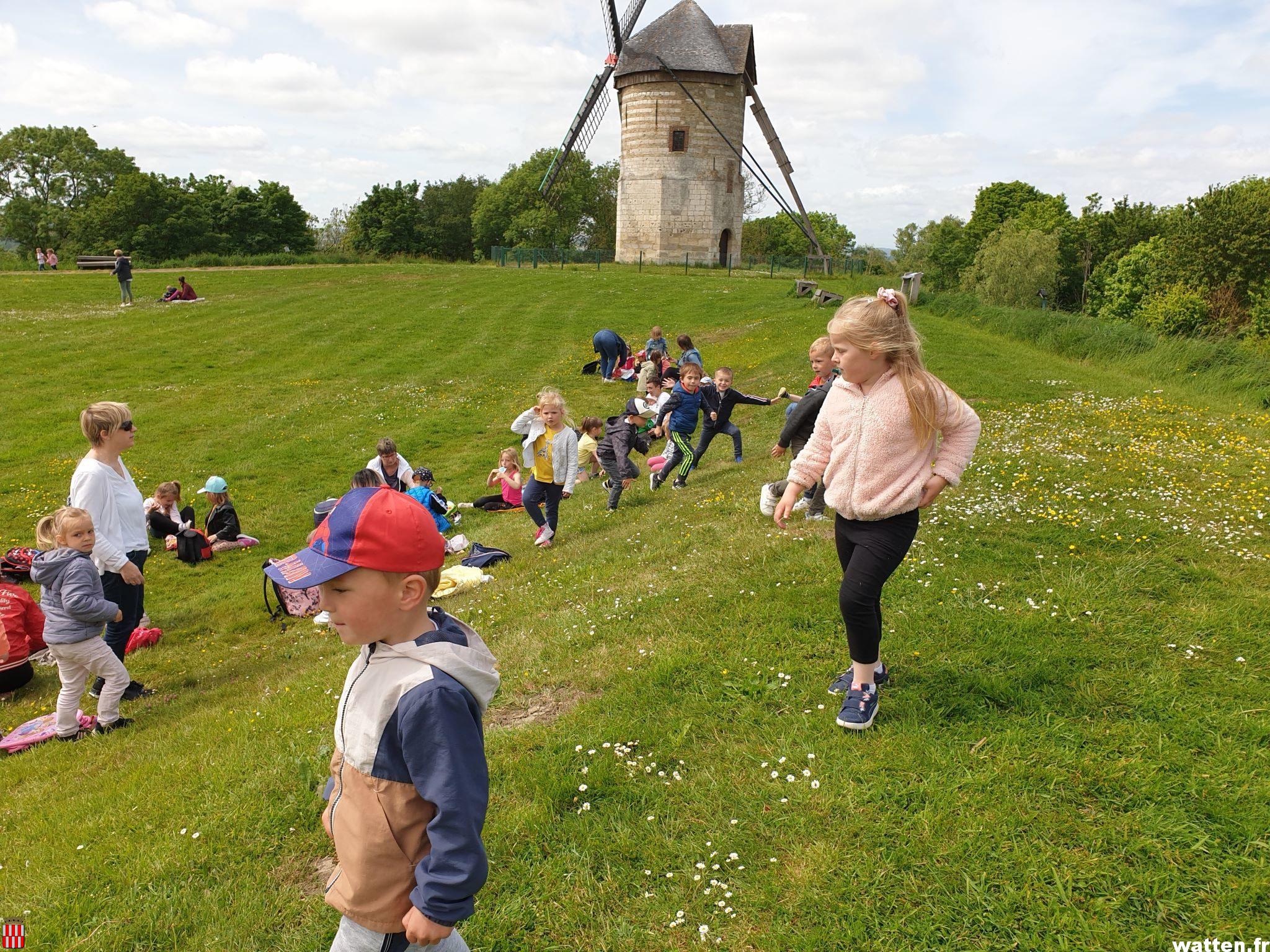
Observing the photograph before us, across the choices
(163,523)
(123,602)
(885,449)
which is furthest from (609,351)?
(885,449)

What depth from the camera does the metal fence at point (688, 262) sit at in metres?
49.4

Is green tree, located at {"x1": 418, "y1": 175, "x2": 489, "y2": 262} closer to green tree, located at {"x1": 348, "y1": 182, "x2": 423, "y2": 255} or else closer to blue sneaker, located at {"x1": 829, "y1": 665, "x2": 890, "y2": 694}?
green tree, located at {"x1": 348, "y1": 182, "x2": 423, "y2": 255}

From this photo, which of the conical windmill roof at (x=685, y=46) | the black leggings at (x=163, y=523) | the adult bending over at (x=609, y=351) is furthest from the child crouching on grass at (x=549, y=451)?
the conical windmill roof at (x=685, y=46)

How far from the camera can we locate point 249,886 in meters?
4.01

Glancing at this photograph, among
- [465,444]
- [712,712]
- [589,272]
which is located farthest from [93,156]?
[712,712]

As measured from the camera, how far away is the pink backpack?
6.54 meters

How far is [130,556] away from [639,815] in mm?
5683

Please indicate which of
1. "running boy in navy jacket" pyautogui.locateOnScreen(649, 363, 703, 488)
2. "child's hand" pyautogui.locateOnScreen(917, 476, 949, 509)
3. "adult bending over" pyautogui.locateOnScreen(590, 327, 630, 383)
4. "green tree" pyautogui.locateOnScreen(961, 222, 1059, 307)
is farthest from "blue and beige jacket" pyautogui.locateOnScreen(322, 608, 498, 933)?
"green tree" pyautogui.locateOnScreen(961, 222, 1059, 307)

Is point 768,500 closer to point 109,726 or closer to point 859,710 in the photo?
point 859,710

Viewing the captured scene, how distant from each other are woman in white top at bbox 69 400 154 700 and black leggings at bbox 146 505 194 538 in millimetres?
5566

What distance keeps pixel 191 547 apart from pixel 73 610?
5983 millimetres

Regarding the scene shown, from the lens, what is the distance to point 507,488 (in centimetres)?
1335

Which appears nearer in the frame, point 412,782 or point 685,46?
point 412,782

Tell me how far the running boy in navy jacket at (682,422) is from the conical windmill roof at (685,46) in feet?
137
